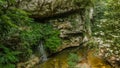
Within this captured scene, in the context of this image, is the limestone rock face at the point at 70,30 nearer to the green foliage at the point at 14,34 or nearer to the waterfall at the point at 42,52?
the waterfall at the point at 42,52

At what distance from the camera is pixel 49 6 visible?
8906mm

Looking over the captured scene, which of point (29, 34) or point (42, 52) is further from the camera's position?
→ point (42, 52)

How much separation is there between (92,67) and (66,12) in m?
2.74

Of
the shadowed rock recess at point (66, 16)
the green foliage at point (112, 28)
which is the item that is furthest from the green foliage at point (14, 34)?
the green foliage at point (112, 28)

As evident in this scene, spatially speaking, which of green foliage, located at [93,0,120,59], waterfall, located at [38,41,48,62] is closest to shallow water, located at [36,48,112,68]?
waterfall, located at [38,41,48,62]

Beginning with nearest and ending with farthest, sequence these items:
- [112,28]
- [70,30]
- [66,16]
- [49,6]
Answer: [112,28] → [49,6] → [70,30] → [66,16]

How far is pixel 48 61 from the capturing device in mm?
8922

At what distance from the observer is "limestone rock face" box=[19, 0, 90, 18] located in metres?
8.39

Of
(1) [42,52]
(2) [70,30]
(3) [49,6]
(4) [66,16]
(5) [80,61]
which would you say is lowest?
(5) [80,61]

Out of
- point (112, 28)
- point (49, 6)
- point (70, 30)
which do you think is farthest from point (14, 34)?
point (112, 28)

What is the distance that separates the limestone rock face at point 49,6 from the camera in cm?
839

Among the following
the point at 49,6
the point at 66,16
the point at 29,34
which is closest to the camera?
the point at 29,34

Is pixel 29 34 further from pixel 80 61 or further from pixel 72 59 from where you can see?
pixel 80 61

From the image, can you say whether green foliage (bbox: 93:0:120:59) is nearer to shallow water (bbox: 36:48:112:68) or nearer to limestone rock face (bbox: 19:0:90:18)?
shallow water (bbox: 36:48:112:68)
